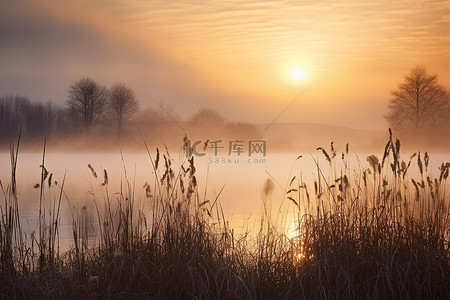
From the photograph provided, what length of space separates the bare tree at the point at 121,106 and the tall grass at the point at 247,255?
2609 cm

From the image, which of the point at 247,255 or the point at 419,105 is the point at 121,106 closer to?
the point at 419,105

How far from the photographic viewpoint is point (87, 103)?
31953 millimetres

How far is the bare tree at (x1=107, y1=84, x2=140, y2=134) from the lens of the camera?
31.1m

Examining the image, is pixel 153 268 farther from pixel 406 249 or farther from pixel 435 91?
pixel 435 91

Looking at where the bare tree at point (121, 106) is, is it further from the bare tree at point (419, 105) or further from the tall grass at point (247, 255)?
the tall grass at point (247, 255)

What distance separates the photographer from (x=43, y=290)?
14.3ft

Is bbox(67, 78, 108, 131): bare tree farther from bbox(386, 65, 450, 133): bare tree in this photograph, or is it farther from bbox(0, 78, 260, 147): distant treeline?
bbox(386, 65, 450, 133): bare tree

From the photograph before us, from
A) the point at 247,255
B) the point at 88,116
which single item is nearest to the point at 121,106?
the point at 88,116

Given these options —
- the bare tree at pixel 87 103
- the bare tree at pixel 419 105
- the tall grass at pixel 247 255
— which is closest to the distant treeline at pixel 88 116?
the bare tree at pixel 87 103

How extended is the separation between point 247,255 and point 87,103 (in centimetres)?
2823

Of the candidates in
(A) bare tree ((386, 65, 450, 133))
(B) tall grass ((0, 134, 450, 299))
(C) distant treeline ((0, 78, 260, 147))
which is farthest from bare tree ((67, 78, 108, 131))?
(B) tall grass ((0, 134, 450, 299))

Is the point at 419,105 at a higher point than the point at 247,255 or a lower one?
higher

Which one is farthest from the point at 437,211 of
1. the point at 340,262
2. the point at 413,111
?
the point at 413,111

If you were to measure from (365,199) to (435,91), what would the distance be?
2352 cm
